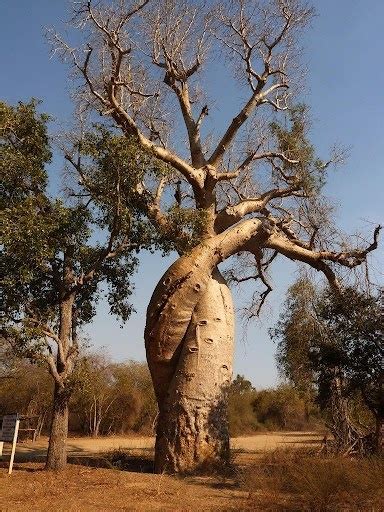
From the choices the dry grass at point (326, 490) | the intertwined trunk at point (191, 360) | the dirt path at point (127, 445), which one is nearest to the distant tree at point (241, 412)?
the dirt path at point (127, 445)

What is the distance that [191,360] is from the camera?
7.87 metres

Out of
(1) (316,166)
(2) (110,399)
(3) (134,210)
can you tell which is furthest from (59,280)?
(2) (110,399)

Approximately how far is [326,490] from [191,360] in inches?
149

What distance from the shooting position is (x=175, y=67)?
406 inches

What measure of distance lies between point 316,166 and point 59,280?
5.74 m

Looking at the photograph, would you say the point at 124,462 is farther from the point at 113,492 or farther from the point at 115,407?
the point at 115,407

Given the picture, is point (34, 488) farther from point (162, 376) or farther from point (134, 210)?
point (134, 210)

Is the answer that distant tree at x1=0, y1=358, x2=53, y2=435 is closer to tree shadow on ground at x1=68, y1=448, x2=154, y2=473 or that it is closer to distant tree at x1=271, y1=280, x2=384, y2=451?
tree shadow on ground at x1=68, y1=448, x2=154, y2=473

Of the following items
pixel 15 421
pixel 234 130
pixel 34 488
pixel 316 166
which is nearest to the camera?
pixel 34 488

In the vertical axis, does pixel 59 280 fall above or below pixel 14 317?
above

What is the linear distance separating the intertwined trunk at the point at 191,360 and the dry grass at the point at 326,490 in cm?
252

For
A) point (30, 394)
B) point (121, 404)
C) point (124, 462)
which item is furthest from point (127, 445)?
point (121, 404)

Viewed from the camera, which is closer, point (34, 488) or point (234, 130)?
point (34, 488)

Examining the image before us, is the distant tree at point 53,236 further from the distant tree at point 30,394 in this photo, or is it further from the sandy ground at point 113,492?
the distant tree at point 30,394
